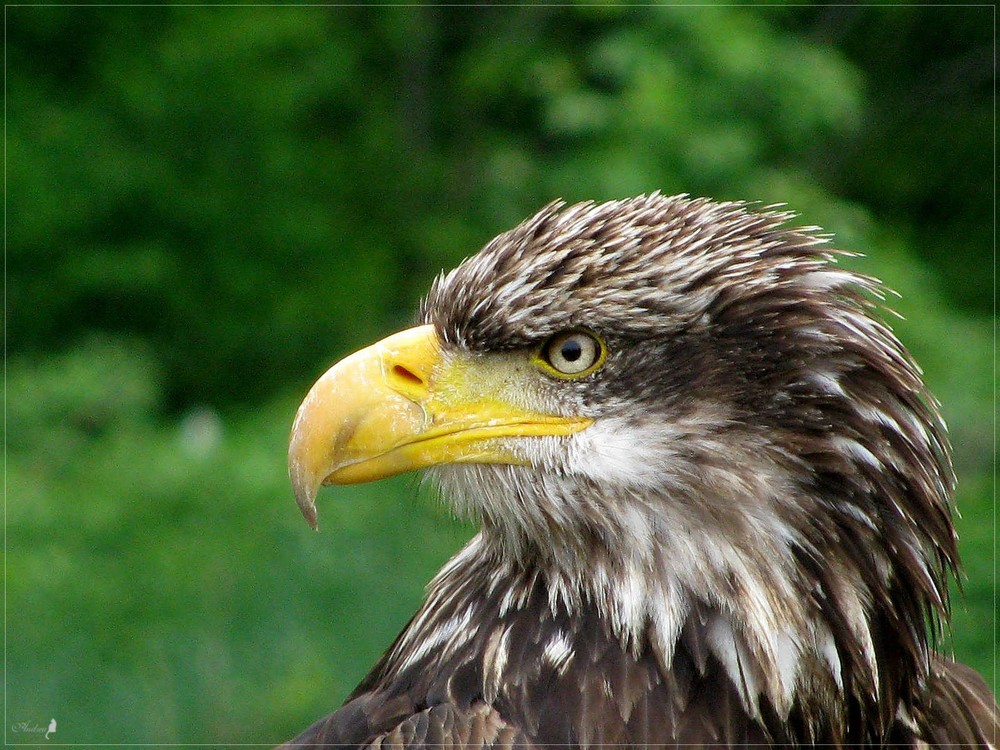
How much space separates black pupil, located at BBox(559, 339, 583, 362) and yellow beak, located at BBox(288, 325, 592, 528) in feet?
0.39

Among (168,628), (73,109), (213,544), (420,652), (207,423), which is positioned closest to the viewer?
(420,652)

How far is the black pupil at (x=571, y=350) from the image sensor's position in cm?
243

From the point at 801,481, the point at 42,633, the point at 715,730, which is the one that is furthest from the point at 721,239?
the point at 42,633

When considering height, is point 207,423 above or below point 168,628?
above

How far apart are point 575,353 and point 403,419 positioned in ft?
1.18

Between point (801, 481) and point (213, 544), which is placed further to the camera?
point (213, 544)

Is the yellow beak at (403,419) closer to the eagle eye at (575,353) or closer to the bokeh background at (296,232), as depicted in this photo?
the eagle eye at (575,353)

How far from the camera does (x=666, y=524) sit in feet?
7.80

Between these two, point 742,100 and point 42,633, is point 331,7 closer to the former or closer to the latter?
point 742,100

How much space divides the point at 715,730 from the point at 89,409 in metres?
5.80

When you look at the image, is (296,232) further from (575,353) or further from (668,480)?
(668,480)

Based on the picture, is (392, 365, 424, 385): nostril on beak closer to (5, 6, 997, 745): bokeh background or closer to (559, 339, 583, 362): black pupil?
(559, 339, 583, 362): black pupil

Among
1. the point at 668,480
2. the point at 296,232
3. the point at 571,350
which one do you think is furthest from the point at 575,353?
the point at 296,232

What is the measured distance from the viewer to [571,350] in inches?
96.0
